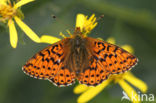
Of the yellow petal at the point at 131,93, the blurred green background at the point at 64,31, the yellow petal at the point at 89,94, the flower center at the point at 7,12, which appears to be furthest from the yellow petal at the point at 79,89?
the flower center at the point at 7,12

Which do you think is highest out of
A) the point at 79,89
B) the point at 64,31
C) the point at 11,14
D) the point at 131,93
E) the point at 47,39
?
the point at 11,14

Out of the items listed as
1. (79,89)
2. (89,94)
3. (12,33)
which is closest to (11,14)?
(12,33)

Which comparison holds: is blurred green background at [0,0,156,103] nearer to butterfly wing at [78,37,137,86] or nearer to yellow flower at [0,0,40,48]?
yellow flower at [0,0,40,48]

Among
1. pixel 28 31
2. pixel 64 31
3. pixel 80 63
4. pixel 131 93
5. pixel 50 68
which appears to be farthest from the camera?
pixel 64 31

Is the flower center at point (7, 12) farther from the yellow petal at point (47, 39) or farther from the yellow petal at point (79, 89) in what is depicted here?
the yellow petal at point (79, 89)

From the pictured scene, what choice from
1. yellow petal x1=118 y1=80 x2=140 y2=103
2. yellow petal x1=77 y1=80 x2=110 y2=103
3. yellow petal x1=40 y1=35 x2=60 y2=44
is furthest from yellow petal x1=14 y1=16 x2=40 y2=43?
yellow petal x1=118 y1=80 x2=140 y2=103

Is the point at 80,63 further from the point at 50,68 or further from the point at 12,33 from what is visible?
the point at 12,33

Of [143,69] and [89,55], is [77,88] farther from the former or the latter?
[143,69]
